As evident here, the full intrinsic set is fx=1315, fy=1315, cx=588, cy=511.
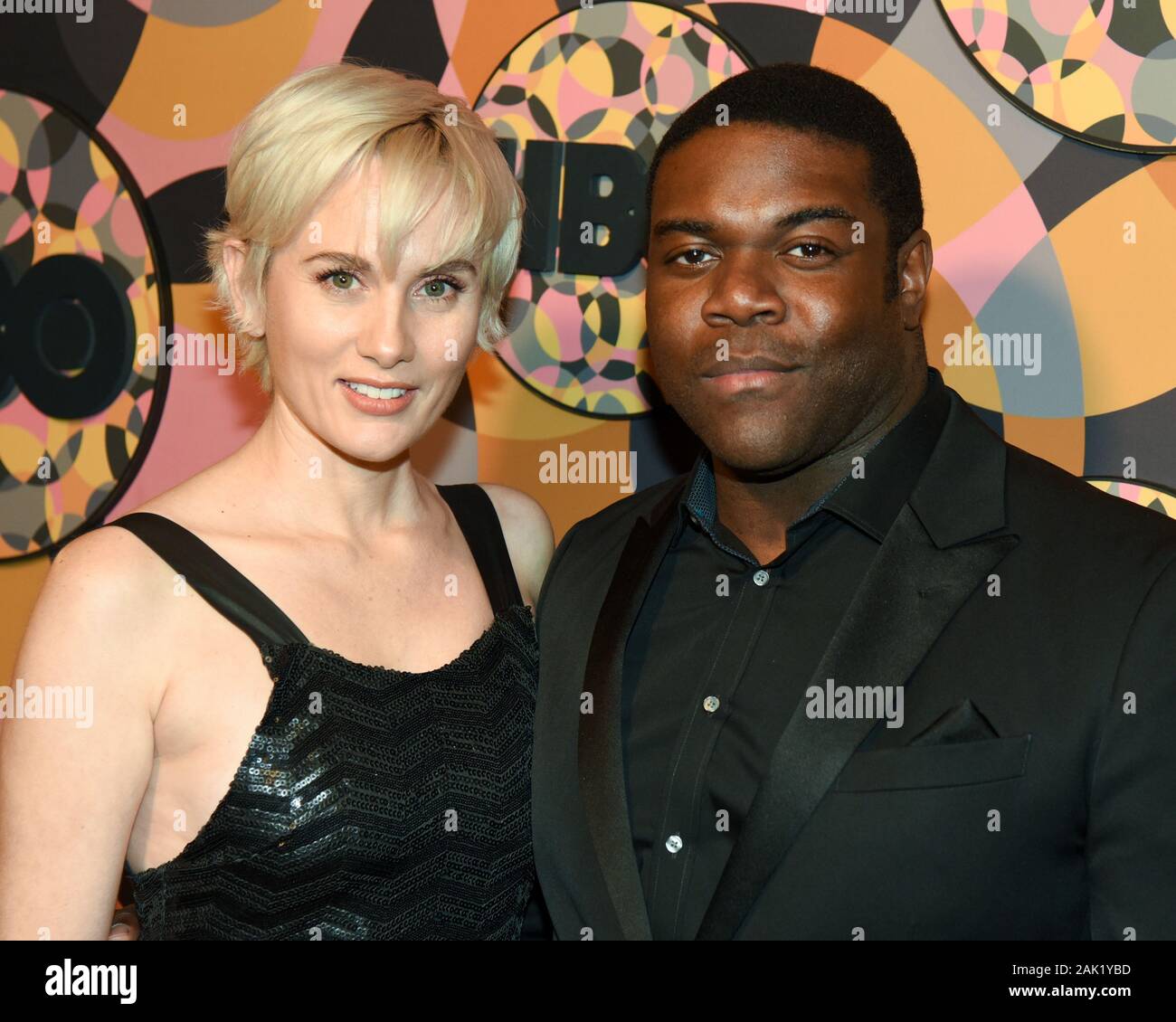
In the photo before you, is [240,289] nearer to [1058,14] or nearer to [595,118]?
[595,118]

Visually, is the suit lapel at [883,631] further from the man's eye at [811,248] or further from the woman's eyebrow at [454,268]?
the woman's eyebrow at [454,268]

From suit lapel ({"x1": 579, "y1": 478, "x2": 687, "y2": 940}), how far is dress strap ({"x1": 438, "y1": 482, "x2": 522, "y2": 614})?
246 mm

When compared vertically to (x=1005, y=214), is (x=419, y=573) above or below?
below

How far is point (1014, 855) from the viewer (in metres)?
1.55

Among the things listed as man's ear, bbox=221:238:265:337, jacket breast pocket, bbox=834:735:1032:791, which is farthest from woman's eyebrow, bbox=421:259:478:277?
jacket breast pocket, bbox=834:735:1032:791

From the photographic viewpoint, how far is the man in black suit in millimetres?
1547

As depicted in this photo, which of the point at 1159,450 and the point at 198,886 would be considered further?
the point at 1159,450

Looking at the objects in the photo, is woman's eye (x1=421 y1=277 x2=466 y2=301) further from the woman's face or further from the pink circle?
the pink circle

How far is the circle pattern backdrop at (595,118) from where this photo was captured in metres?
2.50

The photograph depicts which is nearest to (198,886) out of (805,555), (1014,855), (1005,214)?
(805,555)

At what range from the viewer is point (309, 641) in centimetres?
192

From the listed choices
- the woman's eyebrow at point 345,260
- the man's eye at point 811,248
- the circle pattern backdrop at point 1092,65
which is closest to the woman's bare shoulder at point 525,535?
the woman's eyebrow at point 345,260

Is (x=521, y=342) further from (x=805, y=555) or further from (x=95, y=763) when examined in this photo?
(x=95, y=763)

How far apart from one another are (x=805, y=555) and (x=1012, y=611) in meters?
0.31
